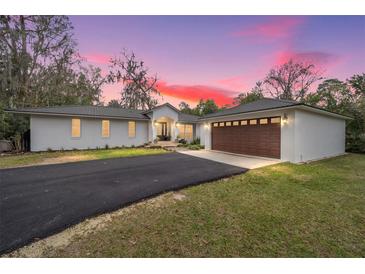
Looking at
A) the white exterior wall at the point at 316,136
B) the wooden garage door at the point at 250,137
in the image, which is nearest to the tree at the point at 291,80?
the white exterior wall at the point at 316,136

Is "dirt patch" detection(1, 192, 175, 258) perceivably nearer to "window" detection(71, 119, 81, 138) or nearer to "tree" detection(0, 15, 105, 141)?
"window" detection(71, 119, 81, 138)

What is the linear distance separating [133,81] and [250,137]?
23.8 m

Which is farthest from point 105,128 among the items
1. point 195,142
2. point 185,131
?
point 195,142

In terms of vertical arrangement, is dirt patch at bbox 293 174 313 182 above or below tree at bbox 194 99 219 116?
below

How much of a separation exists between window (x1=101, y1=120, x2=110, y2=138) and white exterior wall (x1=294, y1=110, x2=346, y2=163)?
1311 centimetres

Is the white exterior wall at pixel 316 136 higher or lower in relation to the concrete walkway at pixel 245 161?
higher

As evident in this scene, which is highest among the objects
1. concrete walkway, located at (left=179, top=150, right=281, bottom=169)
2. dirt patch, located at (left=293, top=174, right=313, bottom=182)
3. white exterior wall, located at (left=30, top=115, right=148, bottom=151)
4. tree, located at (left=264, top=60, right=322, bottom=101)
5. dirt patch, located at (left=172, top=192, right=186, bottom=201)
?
tree, located at (left=264, top=60, right=322, bottom=101)

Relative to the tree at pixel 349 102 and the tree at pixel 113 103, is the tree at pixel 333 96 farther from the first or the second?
the tree at pixel 113 103

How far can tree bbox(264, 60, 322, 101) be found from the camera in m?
24.0

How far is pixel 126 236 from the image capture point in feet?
8.36

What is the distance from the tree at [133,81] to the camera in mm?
27125

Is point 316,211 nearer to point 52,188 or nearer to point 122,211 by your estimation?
point 122,211

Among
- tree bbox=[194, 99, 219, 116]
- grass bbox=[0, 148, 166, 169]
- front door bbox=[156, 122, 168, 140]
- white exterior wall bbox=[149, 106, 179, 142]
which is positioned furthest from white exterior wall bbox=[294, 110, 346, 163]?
tree bbox=[194, 99, 219, 116]
